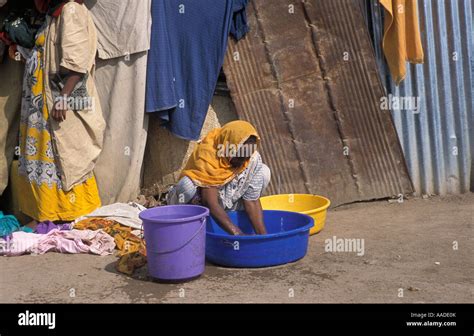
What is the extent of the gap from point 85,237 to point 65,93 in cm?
114

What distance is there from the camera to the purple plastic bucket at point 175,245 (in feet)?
15.6

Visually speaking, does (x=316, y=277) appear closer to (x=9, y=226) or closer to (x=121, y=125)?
(x=121, y=125)

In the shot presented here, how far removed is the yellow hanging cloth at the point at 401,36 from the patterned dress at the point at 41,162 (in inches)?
111

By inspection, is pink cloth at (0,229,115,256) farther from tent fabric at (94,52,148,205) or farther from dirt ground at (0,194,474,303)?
tent fabric at (94,52,148,205)

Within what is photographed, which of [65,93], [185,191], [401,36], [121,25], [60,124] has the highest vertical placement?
[121,25]

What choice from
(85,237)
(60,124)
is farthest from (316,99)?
(85,237)

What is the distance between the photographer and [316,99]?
6645 millimetres

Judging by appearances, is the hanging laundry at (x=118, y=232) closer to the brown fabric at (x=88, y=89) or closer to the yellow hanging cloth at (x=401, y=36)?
the brown fabric at (x=88, y=89)

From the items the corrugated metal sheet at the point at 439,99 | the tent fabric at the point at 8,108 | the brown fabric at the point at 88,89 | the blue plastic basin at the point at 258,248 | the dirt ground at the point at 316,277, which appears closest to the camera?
the dirt ground at the point at 316,277

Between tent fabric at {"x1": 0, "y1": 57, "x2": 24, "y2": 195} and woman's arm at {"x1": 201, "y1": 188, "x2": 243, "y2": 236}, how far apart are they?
2.09 metres

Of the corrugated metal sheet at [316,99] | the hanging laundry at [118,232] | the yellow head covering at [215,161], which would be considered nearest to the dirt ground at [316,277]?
the hanging laundry at [118,232]

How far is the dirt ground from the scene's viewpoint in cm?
466

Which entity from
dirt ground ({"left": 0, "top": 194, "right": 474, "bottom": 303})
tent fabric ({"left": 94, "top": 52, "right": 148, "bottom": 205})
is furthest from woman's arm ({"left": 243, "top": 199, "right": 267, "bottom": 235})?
tent fabric ({"left": 94, "top": 52, "right": 148, "bottom": 205})

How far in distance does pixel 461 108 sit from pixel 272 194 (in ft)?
6.12
